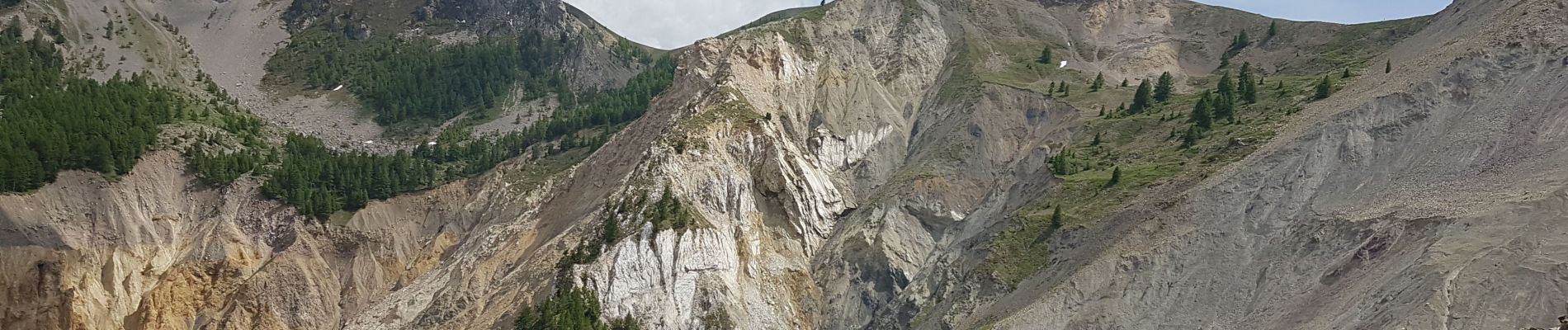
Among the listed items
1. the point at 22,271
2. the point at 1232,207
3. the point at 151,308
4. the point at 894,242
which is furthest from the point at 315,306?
the point at 1232,207

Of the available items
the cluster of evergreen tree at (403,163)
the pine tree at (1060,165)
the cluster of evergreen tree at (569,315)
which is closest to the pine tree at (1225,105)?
the pine tree at (1060,165)

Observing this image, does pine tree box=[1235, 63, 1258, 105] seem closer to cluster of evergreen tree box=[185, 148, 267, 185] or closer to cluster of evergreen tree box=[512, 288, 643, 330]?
cluster of evergreen tree box=[512, 288, 643, 330]

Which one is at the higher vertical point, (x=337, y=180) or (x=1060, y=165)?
(x=337, y=180)

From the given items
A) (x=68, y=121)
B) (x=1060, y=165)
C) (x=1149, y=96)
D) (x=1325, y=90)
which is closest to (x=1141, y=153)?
(x=1060, y=165)

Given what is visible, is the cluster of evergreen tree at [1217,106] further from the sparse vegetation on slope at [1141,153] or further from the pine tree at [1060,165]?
the pine tree at [1060,165]

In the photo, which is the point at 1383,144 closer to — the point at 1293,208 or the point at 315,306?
the point at 1293,208

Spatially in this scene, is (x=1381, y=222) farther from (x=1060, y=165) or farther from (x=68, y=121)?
(x=68, y=121)
